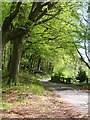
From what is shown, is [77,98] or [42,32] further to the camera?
[42,32]

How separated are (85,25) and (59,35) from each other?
350cm

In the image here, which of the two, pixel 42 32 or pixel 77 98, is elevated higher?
pixel 42 32

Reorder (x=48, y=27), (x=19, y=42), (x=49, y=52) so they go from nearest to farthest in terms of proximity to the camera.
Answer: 1. (x=19, y=42)
2. (x=48, y=27)
3. (x=49, y=52)

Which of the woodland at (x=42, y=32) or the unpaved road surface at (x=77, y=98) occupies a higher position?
→ the woodland at (x=42, y=32)

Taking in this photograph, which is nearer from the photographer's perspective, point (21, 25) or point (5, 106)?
point (5, 106)

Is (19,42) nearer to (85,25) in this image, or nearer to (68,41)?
(68,41)

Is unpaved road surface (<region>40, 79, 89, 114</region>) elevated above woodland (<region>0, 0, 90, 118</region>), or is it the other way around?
woodland (<region>0, 0, 90, 118</region>)

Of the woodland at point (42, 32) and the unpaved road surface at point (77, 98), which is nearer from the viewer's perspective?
the unpaved road surface at point (77, 98)

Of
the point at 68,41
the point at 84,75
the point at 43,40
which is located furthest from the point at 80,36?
the point at 84,75

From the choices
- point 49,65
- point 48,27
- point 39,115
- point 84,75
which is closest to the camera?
point 39,115

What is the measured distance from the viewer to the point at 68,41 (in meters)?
27.6

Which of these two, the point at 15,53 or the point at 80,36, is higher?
the point at 80,36

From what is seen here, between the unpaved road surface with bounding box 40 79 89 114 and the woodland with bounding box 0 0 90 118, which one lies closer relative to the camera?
the unpaved road surface with bounding box 40 79 89 114

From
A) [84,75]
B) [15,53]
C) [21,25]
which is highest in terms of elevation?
[21,25]
